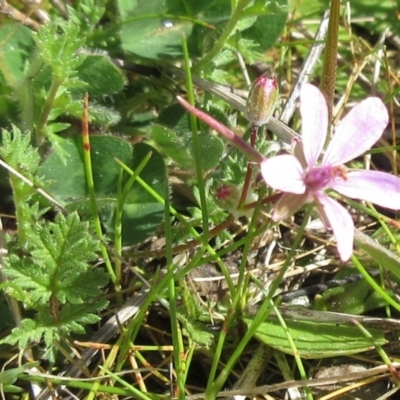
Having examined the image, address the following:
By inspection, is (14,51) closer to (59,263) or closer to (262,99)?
(59,263)

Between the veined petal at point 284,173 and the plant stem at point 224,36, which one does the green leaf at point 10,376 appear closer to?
the veined petal at point 284,173

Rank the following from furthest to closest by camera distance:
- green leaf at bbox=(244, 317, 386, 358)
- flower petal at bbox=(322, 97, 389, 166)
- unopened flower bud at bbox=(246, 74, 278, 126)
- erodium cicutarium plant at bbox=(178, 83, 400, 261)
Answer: green leaf at bbox=(244, 317, 386, 358) < unopened flower bud at bbox=(246, 74, 278, 126) < flower petal at bbox=(322, 97, 389, 166) < erodium cicutarium plant at bbox=(178, 83, 400, 261)

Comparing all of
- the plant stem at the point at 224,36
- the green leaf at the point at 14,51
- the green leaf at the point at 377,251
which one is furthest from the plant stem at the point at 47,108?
the green leaf at the point at 377,251

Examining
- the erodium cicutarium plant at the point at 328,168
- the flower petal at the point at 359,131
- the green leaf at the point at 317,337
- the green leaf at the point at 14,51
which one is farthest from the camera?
the green leaf at the point at 14,51

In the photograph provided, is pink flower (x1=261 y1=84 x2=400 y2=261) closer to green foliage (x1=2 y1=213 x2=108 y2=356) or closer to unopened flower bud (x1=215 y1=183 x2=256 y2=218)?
unopened flower bud (x1=215 y1=183 x2=256 y2=218)

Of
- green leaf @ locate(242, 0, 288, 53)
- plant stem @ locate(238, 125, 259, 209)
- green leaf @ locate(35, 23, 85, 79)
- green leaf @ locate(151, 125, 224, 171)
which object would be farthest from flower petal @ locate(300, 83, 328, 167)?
green leaf @ locate(242, 0, 288, 53)

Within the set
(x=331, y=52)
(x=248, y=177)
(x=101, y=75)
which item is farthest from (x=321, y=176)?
(x=101, y=75)

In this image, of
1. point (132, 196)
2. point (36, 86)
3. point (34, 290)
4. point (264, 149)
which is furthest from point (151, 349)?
point (36, 86)
